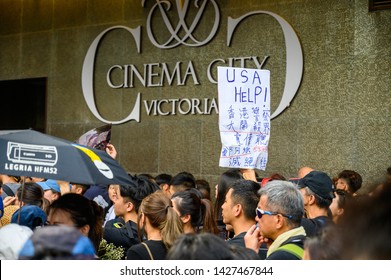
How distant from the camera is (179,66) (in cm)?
1176

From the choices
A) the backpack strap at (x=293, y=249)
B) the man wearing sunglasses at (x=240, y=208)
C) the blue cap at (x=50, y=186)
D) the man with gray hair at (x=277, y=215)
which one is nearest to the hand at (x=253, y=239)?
the man with gray hair at (x=277, y=215)

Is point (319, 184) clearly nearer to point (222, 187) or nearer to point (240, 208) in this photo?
point (222, 187)

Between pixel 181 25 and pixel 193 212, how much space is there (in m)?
6.93

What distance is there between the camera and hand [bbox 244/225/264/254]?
4531mm

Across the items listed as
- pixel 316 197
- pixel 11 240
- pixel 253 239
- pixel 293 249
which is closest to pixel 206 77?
pixel 316 197

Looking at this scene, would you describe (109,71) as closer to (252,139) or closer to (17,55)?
(17,55)

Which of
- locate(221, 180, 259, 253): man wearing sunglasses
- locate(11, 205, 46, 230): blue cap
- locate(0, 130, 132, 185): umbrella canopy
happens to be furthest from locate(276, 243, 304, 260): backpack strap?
locate(11, 205, 46, 230): blue cap

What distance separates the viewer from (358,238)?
5.61 ft

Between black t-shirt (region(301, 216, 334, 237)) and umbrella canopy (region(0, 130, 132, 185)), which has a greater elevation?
umbrella canopy (region(0, 130, 132, 185))

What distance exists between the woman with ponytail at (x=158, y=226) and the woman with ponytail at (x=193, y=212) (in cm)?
45

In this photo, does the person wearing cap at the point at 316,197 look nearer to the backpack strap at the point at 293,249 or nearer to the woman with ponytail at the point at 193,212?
the woman with ponytail at the point at 193,212

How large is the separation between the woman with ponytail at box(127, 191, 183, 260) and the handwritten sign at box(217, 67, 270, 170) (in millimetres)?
2308

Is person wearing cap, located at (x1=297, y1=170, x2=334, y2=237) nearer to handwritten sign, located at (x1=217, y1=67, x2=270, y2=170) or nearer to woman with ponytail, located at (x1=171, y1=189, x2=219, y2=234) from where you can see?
woman with ponytail, located at (x1=171, y1=189, x2=219, y2=234)
